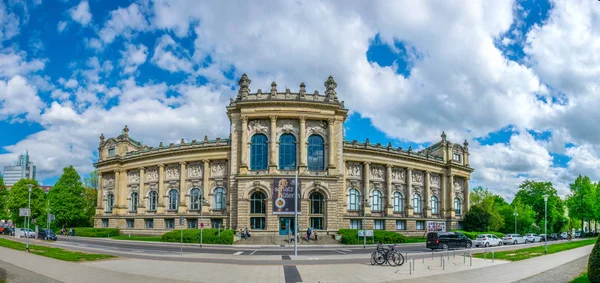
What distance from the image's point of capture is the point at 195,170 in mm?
68312

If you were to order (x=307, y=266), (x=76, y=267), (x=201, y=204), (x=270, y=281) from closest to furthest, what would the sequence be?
(x=270, y=281), (x=76, y=267), (x=307, y=266), (x=201, y=204)

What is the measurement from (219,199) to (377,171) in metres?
25.8

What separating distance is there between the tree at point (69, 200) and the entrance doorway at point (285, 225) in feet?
161

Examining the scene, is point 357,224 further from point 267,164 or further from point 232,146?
point 232,146

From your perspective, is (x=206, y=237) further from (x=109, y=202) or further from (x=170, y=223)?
(x=109, y=202)

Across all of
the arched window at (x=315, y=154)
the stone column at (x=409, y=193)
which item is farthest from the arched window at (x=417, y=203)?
the arched window at (x=315, y=154)

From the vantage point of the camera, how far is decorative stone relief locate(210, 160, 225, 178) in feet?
216

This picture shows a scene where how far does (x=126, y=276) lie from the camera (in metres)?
21.0

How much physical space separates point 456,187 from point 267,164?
40167 mm

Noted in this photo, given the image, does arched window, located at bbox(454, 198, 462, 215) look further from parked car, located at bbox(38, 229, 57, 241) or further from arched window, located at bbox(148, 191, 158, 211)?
parked car, located at bbox(38, 229, 57, 241)

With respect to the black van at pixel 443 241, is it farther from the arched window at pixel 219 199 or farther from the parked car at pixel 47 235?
the parked car at pixel 47 235

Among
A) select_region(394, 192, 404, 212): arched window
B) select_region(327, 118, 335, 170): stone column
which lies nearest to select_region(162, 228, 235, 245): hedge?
select_region(327, 118, 335, 170): stone column

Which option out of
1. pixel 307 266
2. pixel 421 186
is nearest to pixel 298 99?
pixel 421 186

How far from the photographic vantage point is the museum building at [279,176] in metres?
58.7
